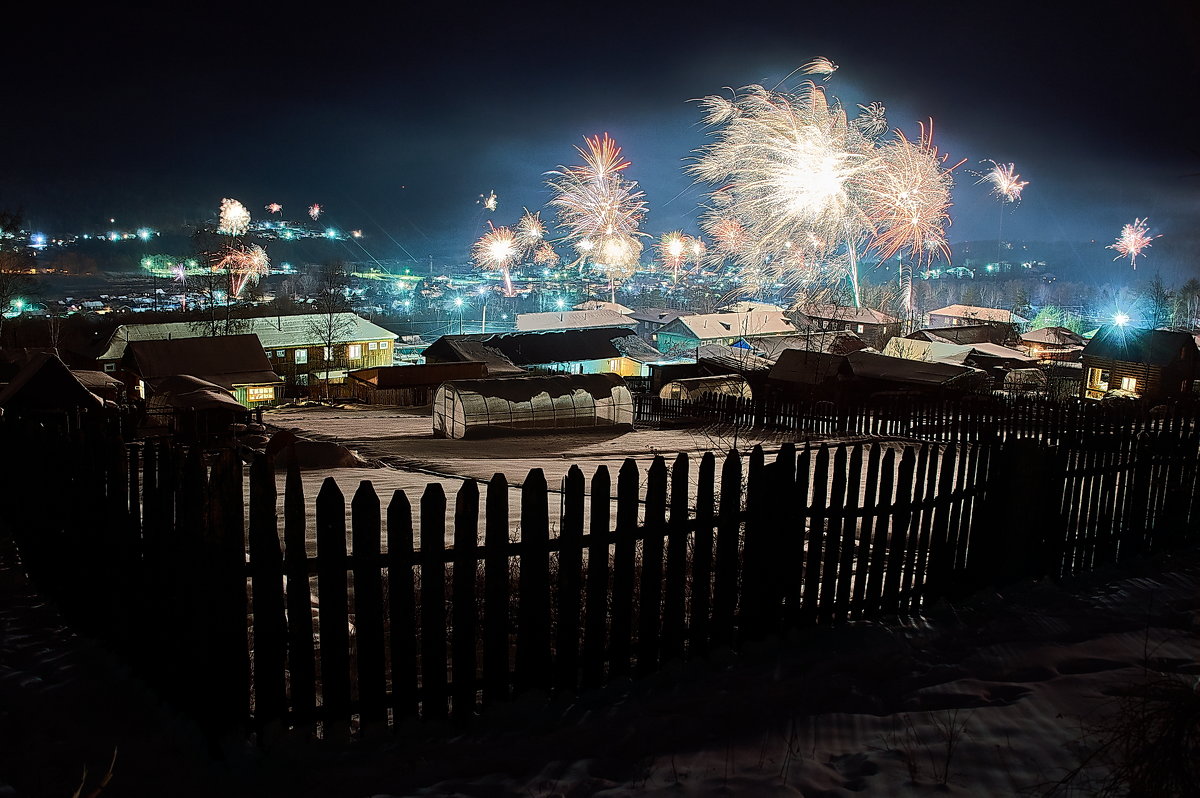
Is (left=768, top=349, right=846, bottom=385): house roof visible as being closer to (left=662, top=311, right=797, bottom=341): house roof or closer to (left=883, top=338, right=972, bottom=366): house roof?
(left=883, top=338, right=972, bottom=366): house roof

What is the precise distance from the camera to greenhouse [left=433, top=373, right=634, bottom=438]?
21.1m

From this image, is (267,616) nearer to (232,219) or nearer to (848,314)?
(848,314)

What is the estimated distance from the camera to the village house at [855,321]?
198 feet

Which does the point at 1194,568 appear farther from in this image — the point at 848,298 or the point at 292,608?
the point at 848,298

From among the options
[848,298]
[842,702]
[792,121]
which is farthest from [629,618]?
[848,298]

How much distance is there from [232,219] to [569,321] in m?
38.8

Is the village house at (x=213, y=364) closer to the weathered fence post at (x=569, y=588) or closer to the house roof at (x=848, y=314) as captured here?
the house roof at (x=848, y=314)

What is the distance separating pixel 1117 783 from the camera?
3203mm

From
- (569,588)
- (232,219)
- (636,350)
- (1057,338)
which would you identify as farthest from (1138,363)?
(232,219)

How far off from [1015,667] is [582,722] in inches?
107

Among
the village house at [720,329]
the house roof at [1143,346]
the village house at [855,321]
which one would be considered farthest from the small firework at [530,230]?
the house roof at [1143,346]

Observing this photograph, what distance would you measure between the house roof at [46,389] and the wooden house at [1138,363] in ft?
124

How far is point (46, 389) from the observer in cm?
2039

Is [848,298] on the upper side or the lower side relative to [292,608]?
upper
